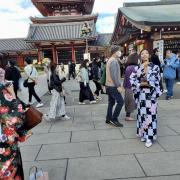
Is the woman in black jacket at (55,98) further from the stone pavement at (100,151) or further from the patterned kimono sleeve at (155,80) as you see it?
the patterned kimono sleeve at (155,80)

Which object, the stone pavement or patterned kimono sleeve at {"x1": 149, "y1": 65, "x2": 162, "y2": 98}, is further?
patterned kimono sleeve at {"x1": 149, "y1": 65, "x2": 162, "y2": 98}

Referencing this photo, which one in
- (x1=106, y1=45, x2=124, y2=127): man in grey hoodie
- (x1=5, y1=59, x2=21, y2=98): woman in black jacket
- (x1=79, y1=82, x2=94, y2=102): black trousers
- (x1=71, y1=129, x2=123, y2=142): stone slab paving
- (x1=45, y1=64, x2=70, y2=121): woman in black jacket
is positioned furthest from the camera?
(x1=79, y1=82, x2=94, y2=102): black trousers

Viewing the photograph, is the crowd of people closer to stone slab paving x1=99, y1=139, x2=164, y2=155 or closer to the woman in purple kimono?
the woman in purple kimono

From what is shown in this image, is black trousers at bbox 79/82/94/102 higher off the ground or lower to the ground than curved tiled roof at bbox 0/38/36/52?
lower

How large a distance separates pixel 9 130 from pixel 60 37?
102 ft

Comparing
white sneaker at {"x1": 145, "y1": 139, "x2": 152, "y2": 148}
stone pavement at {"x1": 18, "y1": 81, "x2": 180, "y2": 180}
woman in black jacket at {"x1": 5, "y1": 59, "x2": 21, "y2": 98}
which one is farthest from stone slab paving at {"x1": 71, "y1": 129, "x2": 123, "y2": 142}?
woman in black jacket at {"x1": 5, "y1": 59, "x2": 21, "y2": 98}

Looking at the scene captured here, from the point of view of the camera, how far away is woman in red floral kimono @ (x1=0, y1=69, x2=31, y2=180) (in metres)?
2.22

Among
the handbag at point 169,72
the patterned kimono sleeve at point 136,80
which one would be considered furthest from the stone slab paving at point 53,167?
the handbag at point 169,72

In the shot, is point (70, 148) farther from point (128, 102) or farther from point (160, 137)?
point (128, 102)

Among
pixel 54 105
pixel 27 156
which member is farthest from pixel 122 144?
pixel 54 105

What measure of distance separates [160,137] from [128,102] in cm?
152

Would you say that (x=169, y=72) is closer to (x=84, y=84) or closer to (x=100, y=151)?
(x=84, y=84)

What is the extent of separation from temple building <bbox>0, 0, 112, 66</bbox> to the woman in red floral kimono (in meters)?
27.6

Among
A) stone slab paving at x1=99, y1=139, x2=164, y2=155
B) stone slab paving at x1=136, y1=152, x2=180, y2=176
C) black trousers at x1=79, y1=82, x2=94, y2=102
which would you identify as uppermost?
black trousers at x1=79, y1=82, x2=94, y2=102
